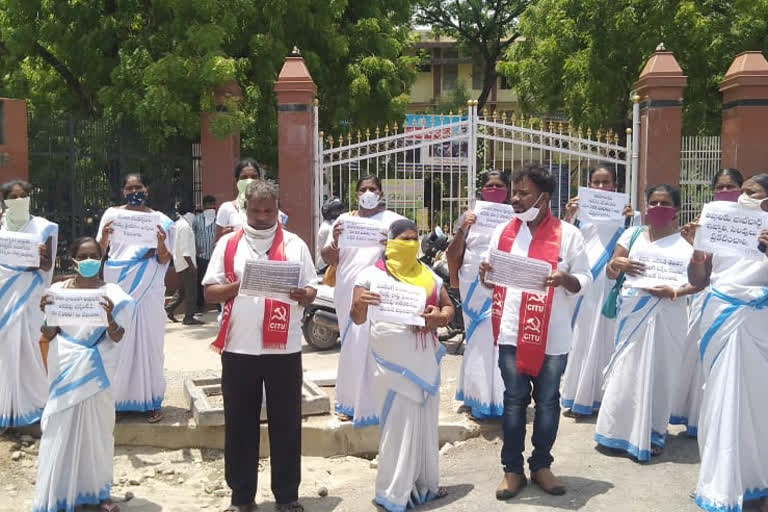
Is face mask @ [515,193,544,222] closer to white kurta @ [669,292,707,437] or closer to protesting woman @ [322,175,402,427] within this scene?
protesting woman @ [322,175,402,427]

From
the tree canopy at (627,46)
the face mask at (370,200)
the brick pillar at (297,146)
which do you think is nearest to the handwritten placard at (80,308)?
the face mask at (370,200)

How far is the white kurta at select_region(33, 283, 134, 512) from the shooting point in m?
4.60

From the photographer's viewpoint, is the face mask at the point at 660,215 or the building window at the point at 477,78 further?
the building window at the point at 477,78

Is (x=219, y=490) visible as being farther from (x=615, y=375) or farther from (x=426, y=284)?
(x=615, y=375)

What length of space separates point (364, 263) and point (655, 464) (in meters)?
2.51

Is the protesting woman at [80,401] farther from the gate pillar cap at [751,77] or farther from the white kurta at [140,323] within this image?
the gate pillar cap at [751,77]

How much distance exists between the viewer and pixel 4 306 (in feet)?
19.9

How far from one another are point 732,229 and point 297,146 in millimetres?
7502

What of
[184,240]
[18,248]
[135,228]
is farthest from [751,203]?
[184,240]

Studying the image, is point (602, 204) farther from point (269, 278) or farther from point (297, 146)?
point (297, 146)

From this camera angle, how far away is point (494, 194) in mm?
6039

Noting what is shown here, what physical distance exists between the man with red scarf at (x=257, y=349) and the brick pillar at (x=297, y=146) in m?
6.50

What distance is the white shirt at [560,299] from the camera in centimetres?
461

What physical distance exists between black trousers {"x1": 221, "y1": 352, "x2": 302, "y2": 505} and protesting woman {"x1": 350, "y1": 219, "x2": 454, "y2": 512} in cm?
51
